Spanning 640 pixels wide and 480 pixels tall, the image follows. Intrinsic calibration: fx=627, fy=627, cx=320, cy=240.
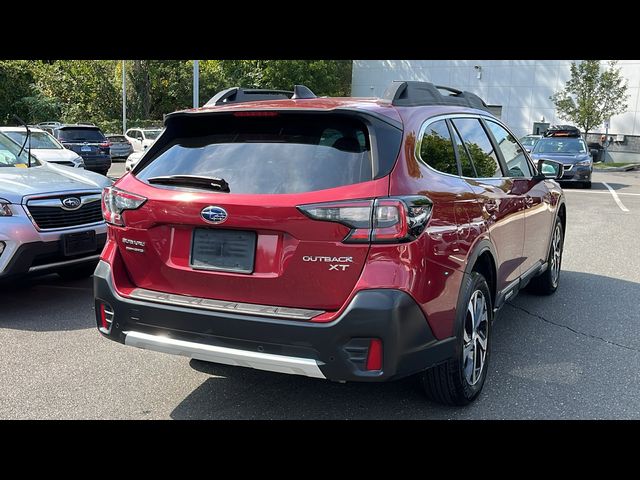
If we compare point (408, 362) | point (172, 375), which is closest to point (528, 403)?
point (408, 362)

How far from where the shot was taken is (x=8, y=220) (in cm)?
554

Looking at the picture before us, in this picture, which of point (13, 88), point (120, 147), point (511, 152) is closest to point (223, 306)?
point (511, 152)

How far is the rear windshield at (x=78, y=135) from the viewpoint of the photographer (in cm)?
2177

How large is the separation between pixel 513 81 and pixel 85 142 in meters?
30.4

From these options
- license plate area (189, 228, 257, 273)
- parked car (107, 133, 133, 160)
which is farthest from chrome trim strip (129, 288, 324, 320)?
parked car (107, 133, 133, 160)

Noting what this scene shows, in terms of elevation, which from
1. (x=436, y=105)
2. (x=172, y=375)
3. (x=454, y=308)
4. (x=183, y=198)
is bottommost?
(x=172, y=375)

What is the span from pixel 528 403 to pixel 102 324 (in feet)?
8.41

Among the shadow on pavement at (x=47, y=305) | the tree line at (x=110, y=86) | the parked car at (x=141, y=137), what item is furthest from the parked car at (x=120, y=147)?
the shadow on pavement at (x=47, y=305)

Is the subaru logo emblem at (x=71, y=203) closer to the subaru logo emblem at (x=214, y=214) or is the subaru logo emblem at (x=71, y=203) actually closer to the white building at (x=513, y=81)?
the subaru logo emblem at (x=214, y=214)

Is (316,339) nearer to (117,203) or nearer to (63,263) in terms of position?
(117,203)

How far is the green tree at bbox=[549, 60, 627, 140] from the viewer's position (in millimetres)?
35469

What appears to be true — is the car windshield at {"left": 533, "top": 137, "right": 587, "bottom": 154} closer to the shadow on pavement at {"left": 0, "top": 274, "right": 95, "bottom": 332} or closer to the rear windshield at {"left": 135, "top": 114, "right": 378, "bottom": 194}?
the shadow on pavement at {"left": 0, "top": 274, "right": 95, "bottom": 332}
